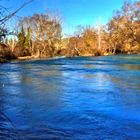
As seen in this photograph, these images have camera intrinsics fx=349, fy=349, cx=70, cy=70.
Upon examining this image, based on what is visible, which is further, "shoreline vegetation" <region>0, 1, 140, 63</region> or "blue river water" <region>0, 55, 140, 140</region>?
"shoreline vegetation" <region>0, 1, 140, 63</region>

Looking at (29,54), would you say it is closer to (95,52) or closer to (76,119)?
(95,52)

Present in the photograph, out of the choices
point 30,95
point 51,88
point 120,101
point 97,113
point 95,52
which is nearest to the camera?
point 97,113

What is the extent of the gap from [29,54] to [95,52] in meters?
14.3

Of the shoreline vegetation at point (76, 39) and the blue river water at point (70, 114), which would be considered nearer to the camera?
the blue river water at point (70, 114)

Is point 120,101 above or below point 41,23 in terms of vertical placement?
below

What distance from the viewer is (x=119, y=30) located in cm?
7588

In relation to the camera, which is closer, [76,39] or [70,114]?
[70,114]

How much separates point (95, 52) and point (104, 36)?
1246cm

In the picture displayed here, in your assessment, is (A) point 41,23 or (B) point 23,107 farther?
(A) point 41,23

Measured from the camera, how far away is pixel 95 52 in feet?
241

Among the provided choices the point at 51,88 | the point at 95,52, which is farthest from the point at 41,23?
the point at 51,88

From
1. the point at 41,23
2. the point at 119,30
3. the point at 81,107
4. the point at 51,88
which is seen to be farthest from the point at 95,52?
the point at 81,107

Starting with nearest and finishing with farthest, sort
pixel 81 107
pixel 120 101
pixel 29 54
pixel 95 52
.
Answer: pixel 81 107
pixel 120 101
pixel 29 54
pixel 95 52

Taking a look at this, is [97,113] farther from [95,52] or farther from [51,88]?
[95,52]
